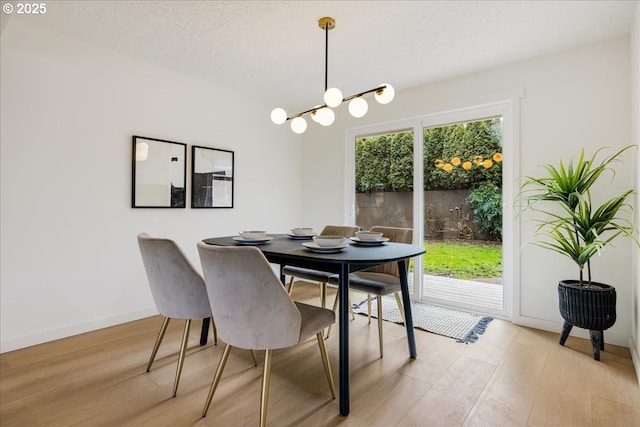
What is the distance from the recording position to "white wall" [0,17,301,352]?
2.28 metres

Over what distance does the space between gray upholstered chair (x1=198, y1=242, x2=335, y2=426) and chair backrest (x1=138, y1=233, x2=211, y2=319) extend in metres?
0.34

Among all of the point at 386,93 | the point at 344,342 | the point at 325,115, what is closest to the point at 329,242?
the point at 344,342

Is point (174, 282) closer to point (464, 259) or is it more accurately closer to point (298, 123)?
point (298, 123)

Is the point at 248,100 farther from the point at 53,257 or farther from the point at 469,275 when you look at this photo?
the point at 469,275

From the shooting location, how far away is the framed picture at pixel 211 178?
330cm

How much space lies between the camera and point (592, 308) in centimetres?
213

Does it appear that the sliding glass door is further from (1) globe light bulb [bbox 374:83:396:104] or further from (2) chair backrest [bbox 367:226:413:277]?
(1) globe light bulb [bbox 374:83:396:104]

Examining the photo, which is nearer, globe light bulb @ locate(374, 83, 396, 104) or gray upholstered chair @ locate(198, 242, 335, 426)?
gray upholstered chair @ locate(198, 242, 335, 426)

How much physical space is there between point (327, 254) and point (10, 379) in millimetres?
2006

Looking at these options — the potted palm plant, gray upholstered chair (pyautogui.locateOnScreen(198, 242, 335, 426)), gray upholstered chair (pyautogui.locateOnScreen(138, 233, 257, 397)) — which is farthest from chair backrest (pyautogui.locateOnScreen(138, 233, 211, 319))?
the potted palm plant

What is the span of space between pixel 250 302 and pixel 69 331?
81.5 inches

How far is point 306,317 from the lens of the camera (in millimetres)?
1635

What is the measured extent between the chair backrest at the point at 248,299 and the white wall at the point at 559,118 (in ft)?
7.65

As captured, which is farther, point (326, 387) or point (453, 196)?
point (453, 196)
